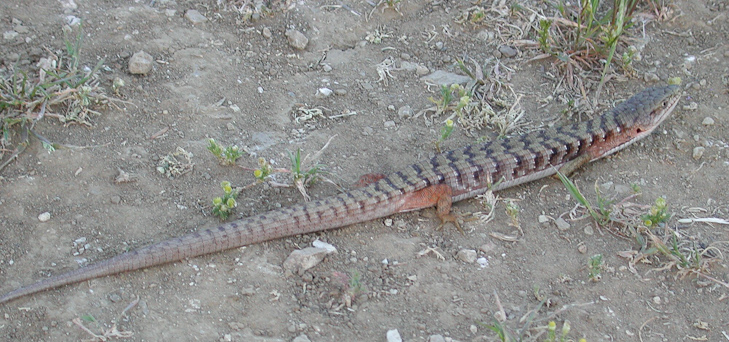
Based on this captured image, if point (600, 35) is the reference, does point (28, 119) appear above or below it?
below

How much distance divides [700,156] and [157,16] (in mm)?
5043

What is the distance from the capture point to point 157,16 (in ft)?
Result: 19.4

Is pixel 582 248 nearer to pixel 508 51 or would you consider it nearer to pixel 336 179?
pixel 336 179

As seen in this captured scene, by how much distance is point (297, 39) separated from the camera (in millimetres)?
5988

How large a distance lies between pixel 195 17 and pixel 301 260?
302 cm

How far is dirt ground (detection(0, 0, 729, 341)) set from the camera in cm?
389

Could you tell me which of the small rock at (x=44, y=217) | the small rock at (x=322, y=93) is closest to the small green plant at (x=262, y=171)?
the small rock at (x=322, y=93)

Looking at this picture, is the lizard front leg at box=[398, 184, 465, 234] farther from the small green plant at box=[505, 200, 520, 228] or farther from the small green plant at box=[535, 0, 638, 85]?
the small green plant at box=[535, 0, 638, 85]

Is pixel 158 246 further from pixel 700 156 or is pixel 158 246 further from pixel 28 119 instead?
pixel 700 156

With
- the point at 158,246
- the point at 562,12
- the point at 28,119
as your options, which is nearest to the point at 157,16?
the point at 28,119

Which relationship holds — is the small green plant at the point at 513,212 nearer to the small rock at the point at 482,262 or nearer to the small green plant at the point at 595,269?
the small rock at the point at 482,262

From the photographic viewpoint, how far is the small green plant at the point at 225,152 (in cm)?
474

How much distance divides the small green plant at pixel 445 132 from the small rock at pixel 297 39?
5.23 feet

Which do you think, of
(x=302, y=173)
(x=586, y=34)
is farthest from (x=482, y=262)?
(x=586, y=34)
